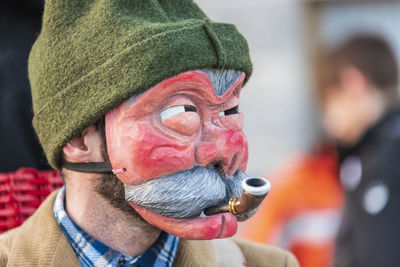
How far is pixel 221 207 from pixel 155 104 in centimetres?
34

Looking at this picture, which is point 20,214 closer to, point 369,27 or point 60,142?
point 60,142

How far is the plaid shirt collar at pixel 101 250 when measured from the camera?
2.00 m

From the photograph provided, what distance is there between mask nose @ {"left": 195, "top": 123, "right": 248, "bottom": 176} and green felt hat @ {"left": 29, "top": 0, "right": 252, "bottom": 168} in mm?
193

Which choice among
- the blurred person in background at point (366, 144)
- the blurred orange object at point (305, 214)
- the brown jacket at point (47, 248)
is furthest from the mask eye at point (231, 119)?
the blurred orange object at point (305, 214)

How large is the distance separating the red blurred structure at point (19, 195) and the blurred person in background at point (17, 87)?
0.63ft

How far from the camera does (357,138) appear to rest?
3.93m

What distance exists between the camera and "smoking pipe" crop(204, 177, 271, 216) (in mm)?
1706

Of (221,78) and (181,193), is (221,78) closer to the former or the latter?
(221,78)

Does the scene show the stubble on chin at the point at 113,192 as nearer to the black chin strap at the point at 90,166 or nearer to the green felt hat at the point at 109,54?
the black chin strap at the point at 90,166

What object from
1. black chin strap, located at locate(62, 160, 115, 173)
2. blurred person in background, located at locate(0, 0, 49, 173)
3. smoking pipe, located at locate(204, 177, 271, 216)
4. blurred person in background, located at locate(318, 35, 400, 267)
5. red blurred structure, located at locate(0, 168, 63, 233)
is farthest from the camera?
blurred person in background, located at locate(318, 35, 400, 267)

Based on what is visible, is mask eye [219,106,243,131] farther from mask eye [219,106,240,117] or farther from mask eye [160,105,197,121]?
mask eye [160,105,197,121]

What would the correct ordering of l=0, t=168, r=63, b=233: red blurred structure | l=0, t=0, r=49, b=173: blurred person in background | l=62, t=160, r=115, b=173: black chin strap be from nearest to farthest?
l=62, t=160, r=115, b=173: black chin strap
l=0, t=168, r=63, b=233: red blurred structure
l=0, t=0, r=49, b=173: blurred person in background

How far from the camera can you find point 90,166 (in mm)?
1977

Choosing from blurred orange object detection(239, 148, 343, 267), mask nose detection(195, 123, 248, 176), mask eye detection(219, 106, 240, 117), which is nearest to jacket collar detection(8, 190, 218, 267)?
mask nose detection(195, 123, 248, 176)
